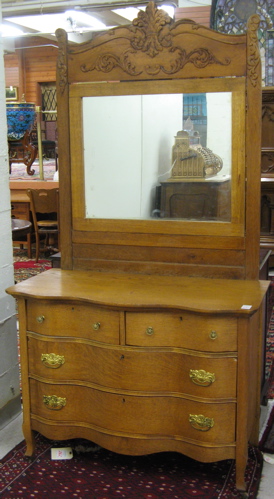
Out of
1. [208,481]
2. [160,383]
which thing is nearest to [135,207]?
[160,383]

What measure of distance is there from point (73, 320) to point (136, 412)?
49 centimetres

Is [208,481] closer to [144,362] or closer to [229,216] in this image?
[144,362]

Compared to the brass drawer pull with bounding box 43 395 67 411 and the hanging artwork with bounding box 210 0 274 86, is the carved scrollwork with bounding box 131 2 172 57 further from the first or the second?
the hanging artwork with bounding box 210 0 274 86

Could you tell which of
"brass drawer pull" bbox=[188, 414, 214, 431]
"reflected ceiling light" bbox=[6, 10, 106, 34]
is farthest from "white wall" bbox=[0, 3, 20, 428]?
"reflected ceiling light" bbox=[6, 10, 106, 34]

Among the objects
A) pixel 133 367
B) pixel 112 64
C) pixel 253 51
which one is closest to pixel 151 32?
pixel 112 64

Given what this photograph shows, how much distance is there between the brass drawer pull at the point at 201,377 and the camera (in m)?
2.51

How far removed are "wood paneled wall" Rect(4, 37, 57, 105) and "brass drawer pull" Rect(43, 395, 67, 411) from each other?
1727 centimetres

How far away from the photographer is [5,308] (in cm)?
327

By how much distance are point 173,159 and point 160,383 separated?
1.07 meters

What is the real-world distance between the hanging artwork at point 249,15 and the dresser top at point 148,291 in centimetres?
449

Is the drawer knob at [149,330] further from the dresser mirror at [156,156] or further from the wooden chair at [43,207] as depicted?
the wooden chair at [43,207]

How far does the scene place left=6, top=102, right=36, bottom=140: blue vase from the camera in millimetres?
8500

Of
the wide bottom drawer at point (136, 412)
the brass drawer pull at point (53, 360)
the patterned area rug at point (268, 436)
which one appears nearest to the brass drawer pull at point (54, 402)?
the wide bottom drawer at point (136, 412)

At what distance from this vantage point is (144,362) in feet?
8.49
